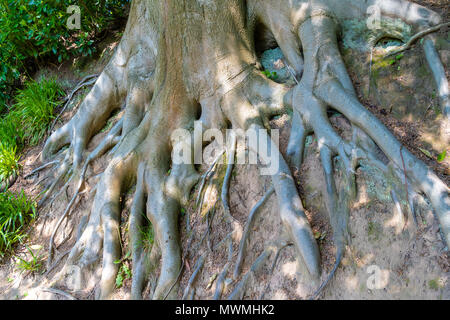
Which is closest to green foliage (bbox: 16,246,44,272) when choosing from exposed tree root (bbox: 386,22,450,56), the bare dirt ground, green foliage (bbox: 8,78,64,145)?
A: the bare dirt ground

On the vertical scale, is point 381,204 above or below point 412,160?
below

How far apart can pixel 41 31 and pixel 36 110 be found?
138 centimetres

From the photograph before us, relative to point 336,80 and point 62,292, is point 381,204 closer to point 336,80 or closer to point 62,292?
point 336,80

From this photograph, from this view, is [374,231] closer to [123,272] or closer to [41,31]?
[123,272]

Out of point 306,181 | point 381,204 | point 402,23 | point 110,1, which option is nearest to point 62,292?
point 306,181

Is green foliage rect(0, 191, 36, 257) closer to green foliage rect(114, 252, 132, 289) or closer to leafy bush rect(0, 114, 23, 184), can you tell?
leafy bush rect(0, 114, 23, 184)

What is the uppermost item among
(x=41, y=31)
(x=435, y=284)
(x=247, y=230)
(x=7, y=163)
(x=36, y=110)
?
(x=41, y=31)

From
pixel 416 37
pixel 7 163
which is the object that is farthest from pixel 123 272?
pixel 416 37

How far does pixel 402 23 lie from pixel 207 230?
2.81 metres

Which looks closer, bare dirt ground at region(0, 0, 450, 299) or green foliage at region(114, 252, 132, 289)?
bare dirt ground at region(0, 0, 450, 299)

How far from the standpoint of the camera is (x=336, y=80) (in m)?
3.69

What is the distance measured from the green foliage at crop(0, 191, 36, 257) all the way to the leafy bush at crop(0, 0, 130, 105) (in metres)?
2.91

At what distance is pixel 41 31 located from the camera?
6.58m

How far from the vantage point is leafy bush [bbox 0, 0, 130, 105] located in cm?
646
